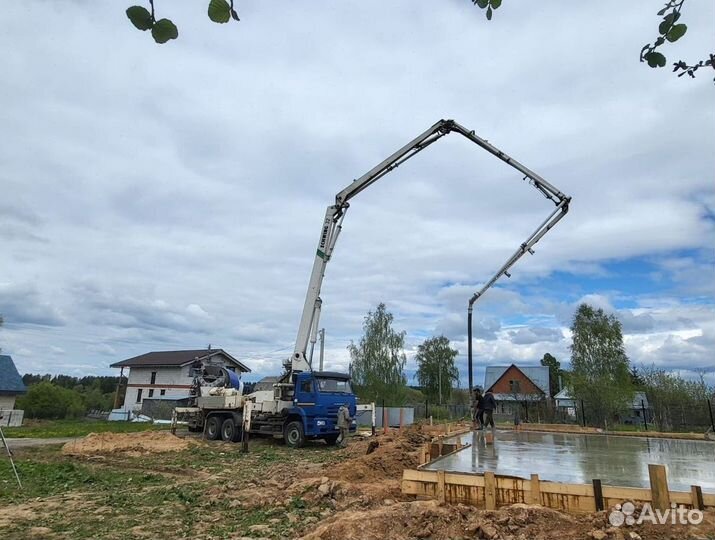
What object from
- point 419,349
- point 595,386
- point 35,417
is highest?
point 419,349

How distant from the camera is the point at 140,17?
161cm

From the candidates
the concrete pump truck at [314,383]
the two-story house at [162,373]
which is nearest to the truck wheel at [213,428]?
the concrete pump truck at [314,383]

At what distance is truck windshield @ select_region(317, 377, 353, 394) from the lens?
16.7 meters

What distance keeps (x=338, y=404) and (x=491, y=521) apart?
11857mm

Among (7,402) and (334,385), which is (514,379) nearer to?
(334,385)

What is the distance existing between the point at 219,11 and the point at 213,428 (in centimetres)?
1919

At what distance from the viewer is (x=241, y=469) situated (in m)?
11.7

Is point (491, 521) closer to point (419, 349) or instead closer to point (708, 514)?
point (708, 514)

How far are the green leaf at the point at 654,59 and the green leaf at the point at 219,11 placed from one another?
169cm

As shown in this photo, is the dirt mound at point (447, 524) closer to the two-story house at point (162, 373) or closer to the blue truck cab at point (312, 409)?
the blue truck cab at point (312, 409)

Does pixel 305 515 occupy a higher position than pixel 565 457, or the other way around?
pixel 565 457

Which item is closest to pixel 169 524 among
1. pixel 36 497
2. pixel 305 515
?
pixel 305 515

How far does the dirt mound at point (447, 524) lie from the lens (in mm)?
5078

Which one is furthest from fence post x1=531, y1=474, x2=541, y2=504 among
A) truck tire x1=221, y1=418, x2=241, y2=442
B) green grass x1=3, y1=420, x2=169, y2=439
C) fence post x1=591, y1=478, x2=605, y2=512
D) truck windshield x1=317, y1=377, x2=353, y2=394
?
green grass x1=3, y1=420, x2=169, y2=439
